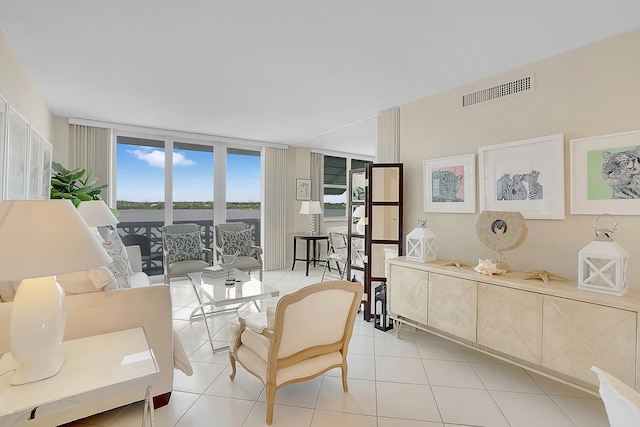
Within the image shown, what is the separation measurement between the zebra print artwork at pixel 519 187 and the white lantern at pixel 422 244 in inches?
27.4

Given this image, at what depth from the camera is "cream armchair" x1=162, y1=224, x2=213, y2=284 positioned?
422 cm

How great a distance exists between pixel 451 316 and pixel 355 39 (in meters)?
2.38

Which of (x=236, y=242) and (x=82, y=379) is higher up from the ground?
(x=236, y=242)

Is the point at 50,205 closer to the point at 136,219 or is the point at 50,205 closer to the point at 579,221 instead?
the point at 579,221

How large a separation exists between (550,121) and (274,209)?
15.5 feet

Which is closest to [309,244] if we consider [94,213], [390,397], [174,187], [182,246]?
[182,246]

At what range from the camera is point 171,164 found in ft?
17.2

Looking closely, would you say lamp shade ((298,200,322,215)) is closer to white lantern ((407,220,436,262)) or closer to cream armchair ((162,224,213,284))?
cream armchair ((162,224,213,284))

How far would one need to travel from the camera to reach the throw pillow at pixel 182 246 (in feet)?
14.7

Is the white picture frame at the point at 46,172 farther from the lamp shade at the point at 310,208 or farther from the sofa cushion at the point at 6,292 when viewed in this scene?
the lamp shade at the point at 310,208

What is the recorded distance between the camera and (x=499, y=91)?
2799 millimetres

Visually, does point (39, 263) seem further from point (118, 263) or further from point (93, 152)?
point (93, 152)

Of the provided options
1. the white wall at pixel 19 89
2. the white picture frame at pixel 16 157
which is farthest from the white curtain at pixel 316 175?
the white picture frame at pixel 16 157

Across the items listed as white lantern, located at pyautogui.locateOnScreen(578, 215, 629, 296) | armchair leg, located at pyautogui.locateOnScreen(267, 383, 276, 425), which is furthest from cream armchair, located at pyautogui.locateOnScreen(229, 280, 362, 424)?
white lantern, located at pyautogui.locateOnScreen(578, 215, 629, 296)
